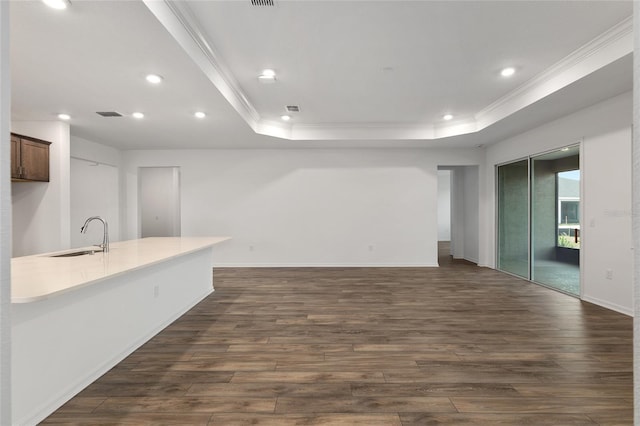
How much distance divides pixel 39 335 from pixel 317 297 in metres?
3.14

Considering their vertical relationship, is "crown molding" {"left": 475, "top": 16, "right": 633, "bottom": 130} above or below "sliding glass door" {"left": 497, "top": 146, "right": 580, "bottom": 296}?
above

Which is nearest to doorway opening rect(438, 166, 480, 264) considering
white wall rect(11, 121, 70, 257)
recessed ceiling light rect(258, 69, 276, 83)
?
recessed ceiling light rect(258, 69, 276, 83)

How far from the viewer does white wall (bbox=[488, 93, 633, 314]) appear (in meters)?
3.81

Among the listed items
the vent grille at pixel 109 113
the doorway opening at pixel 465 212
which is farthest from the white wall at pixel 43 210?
the doorway opening at pixel 465 212

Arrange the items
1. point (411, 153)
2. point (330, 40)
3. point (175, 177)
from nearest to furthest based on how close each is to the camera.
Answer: point (330, 40), point (411, 153), point (175, 177)

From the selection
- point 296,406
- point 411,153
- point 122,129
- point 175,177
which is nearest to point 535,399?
point 296,406

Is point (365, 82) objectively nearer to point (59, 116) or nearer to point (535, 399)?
point (535, 399)

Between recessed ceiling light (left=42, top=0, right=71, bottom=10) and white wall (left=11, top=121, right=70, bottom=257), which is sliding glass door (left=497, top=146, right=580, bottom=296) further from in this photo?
white wall (left=11, top=121, right=70, bottom=257)

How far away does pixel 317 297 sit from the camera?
4.52 m

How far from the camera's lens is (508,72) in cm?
380

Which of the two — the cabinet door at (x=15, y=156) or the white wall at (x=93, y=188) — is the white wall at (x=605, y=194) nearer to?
the cabinet door at (x=15, y=156)

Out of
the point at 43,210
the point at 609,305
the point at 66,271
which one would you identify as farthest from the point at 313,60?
the point at 43,210

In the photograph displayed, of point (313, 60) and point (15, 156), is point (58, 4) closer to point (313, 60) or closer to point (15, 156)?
point (313, 60)

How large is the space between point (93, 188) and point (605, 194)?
28.5ft
